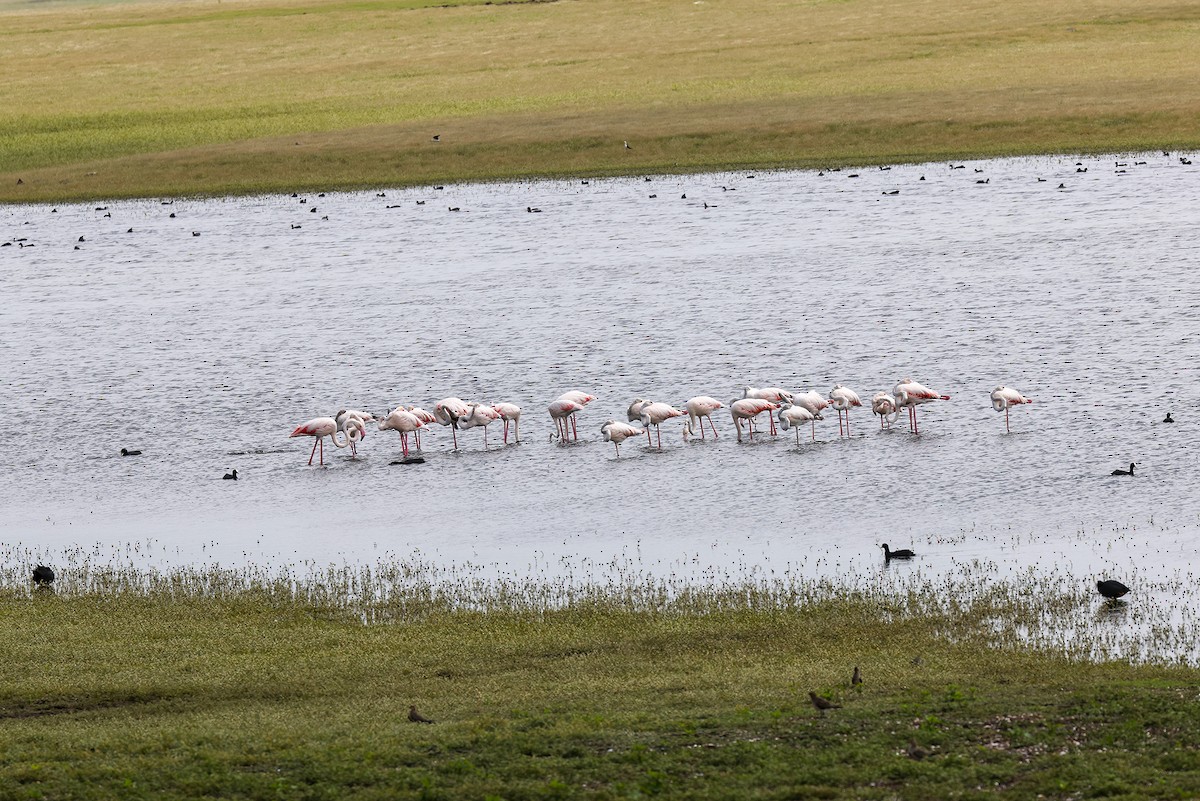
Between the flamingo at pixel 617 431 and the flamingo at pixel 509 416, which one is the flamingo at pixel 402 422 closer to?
the flamingo at pixel 509 416

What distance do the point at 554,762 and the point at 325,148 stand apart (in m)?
54.7

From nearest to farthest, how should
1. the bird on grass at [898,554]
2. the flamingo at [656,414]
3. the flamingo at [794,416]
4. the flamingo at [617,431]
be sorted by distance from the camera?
the bird on grass at [898,554]
the flamingo at [794,416]
the flamingo at [617,431]
the flamingo at [656,414]

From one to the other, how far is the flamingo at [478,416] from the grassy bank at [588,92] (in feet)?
107

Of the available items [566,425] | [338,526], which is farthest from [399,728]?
[566,425]

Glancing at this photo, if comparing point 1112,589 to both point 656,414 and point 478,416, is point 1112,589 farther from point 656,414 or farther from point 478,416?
point 478,416

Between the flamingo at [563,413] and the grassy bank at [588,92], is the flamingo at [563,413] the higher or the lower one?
the lower one

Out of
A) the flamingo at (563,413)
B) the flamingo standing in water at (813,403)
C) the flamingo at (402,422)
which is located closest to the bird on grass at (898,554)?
the flamingo standing in water at (813,403)

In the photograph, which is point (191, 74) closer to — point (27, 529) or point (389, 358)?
point (389, 358)

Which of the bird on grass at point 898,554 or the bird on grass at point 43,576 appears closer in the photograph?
the bird on grass at point 898,554

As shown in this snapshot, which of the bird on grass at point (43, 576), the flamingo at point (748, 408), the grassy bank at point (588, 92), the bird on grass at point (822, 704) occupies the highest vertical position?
the grassy bank at point (588, 92)

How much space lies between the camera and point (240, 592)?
19141 mm

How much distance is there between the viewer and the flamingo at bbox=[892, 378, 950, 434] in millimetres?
24906

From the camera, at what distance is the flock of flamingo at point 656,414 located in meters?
24.8

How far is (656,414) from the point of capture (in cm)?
2512
